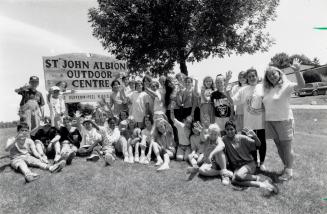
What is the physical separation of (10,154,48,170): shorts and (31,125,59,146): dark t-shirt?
0.91 m

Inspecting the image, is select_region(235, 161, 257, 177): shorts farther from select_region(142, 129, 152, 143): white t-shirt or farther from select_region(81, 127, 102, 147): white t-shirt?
select_region(81, 127, 102, 147): white t-shirt

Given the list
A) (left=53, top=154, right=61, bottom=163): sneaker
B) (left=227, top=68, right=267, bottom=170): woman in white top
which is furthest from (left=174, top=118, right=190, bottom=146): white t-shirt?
(left=53, top=154, right=61, bottom=163): sneaker

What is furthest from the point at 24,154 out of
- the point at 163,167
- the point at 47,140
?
the point at 163,167

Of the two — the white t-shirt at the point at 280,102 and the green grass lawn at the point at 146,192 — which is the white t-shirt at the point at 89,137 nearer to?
the green grass lawn at the point at 146,192

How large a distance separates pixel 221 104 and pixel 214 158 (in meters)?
1.36

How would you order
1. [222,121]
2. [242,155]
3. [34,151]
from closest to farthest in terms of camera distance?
[242,155] → [222,121] → [34,151]

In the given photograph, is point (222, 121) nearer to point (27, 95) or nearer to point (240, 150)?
point (240, 150)

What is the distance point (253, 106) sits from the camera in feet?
18.1

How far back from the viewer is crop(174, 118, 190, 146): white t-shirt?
666 cm

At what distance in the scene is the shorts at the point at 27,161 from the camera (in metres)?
6.05

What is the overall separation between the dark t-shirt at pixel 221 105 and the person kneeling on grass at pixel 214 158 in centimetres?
66

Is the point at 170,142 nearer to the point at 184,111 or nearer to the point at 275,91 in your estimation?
the point at 184,111

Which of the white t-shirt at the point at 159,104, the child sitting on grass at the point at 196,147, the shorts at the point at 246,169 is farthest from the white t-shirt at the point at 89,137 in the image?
the shorts at the point at 246,169

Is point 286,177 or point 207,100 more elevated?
point 207,100
